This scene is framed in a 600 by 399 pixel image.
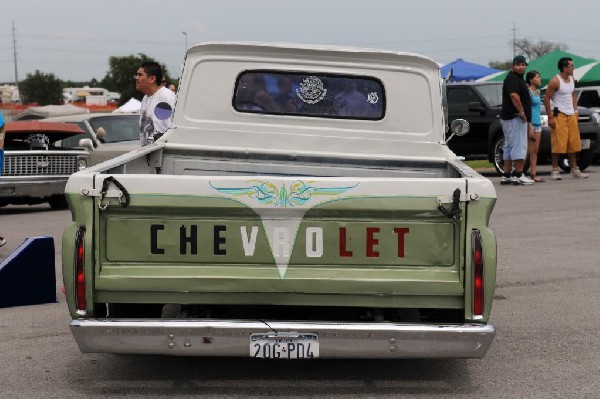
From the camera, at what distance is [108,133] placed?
1720 cm

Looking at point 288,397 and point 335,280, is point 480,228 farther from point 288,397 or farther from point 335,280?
point 288,397

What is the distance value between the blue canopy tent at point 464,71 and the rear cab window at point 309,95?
2763 cm

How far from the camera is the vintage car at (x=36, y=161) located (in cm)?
1543

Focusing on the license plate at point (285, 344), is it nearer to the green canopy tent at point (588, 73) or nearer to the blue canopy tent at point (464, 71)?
the green canopy tent at point (588, 73)

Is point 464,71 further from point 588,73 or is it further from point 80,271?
point 80,271

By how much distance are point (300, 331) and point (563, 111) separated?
13.7 meters

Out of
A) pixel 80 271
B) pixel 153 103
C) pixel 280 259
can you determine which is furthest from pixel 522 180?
pixel 80 271

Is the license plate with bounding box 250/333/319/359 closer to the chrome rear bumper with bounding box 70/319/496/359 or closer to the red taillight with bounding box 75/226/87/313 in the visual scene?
the chrome rear bumper with bounding box 70/319/496/359

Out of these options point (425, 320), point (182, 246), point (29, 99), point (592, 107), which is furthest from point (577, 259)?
point (29, 99)

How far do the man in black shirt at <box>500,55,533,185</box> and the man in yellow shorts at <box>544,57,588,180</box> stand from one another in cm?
110

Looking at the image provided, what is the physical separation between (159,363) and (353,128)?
2.28m

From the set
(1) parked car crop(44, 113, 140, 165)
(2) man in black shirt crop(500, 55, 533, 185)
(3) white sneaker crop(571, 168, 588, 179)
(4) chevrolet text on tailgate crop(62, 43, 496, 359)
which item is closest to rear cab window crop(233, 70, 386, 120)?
(4) chevrolet text on tailgate crop(62, 43, 496, 359)

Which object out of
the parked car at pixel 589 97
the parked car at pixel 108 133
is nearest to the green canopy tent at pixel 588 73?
the parked car at pixel 589 97

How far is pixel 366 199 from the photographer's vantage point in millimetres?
5246
